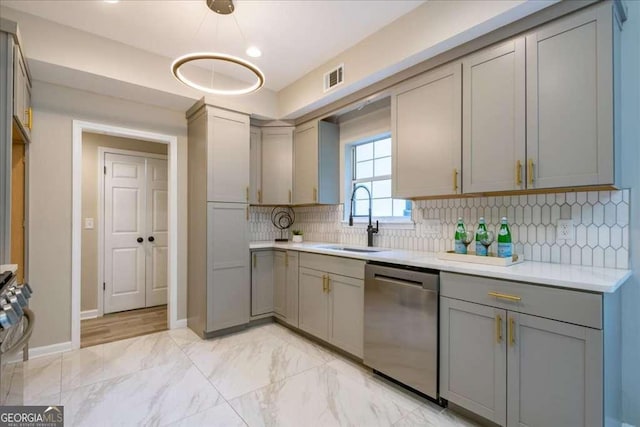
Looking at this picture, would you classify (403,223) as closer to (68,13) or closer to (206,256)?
(206,256)

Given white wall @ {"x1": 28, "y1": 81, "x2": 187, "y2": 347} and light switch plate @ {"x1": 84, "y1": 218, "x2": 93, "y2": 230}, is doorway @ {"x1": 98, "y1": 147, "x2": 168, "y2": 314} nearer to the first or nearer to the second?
light switch plate @ {"x1": 84, "y1": 218, "x2": 93, "y2": 230}

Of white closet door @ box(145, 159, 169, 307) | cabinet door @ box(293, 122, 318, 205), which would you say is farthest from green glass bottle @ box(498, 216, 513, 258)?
white closet door @ box(145, 159, 169, 307)

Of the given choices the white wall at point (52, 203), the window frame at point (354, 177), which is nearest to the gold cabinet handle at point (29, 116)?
the white wall at point (52, 203)

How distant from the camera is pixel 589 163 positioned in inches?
68.5

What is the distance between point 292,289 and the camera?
3.42 m

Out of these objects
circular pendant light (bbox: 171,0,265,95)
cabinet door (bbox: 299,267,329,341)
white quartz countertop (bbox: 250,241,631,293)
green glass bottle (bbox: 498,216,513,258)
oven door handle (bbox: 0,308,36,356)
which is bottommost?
cabinet door (bbox: 299,267,329,341)

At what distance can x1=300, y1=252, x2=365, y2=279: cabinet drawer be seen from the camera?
2.65 m

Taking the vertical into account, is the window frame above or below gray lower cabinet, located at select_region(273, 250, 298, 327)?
above

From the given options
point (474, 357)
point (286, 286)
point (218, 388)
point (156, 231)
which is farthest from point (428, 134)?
point (156, 231)

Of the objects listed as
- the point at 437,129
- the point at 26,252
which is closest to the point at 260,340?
the point at 26,252

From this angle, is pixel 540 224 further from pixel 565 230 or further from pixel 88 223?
pixel 88 223

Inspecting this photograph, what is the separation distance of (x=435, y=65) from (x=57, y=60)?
3.06m

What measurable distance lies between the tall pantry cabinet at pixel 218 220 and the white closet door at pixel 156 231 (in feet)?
4.01

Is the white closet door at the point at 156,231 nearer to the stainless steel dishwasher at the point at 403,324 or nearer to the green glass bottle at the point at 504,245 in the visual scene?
the stainless steel dishwasher at the point at 403,324
